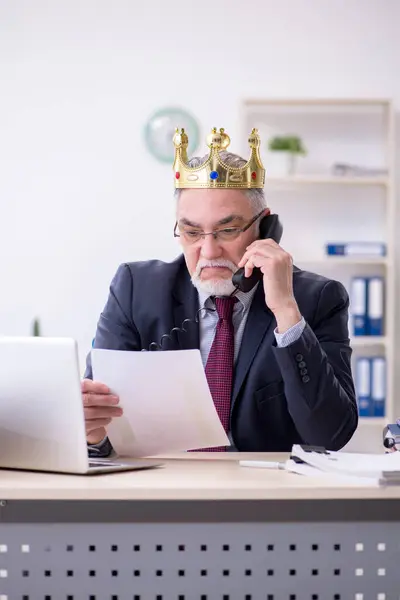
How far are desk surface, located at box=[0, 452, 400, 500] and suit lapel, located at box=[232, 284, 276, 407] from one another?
595mm

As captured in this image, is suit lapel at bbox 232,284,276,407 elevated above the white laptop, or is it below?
above

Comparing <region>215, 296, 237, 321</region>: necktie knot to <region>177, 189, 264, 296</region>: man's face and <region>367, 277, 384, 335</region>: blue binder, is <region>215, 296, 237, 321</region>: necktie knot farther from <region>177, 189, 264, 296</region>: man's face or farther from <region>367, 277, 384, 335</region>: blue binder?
<region>367, 277, 384, 335</region>: blue binder

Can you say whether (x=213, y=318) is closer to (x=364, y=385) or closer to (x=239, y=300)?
(x=239, y=300)

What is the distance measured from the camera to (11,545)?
169 cm

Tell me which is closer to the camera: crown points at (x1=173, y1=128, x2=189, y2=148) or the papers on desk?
the papers on desk


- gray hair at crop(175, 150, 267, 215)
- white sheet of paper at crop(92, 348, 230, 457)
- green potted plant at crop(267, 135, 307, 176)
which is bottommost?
white sheet of paper at crop(92, 348, 230, 457)

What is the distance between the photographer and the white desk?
1673 millimetres

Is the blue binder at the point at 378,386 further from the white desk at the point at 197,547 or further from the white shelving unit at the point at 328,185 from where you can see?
the white desk at the point at 197,547

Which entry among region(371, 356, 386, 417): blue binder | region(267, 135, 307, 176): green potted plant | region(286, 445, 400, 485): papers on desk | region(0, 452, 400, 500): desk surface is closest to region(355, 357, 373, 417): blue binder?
region(371, 356, 386, 417): blue binder

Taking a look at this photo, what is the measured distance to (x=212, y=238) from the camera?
2.39 meters

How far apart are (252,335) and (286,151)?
2.70 meters

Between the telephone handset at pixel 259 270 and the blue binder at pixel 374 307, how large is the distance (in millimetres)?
2515

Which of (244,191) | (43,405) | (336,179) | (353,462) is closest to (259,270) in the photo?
(244,191)

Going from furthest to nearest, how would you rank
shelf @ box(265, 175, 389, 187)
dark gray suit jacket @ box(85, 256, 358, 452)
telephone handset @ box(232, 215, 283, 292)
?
shelf @ box(265, 175, 389, 187)
telephone handset @ box(232, 215, 283, 292)
dark gray suit jacket @ box(85, 256, 358, 452)
